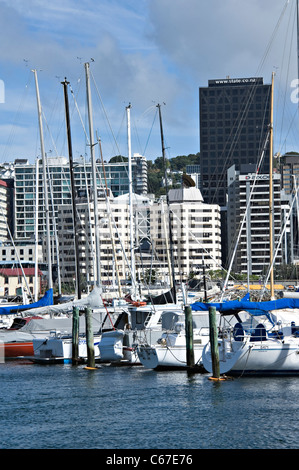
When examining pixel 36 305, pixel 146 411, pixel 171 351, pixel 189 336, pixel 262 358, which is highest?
pixel 36 305

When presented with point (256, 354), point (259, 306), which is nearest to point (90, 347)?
point (259, 306)

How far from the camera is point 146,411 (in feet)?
109

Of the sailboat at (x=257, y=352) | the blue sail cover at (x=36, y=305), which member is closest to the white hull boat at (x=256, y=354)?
the sailboat at (x=257, y=352)

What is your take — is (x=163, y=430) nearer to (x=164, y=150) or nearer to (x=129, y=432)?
(x=129, y=432)

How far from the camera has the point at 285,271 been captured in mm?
159875

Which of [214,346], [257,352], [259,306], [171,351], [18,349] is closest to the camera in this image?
[214,346]

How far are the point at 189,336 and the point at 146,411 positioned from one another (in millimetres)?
10091

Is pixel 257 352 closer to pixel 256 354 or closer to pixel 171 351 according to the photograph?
pixel 256 354

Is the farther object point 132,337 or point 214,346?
point 132,337

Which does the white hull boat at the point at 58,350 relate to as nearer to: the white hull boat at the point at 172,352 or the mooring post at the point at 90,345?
the mooring post at the point at 90,345

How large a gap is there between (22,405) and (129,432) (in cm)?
788

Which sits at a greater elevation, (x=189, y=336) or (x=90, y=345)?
(x=189, y=336)
